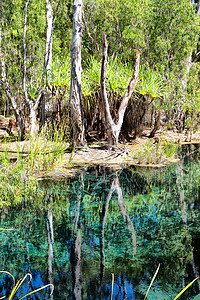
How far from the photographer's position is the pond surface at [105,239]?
3338mm

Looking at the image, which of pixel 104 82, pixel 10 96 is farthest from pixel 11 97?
pixel 104 82

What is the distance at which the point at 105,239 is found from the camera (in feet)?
14.6

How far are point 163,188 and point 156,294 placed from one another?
12.7ft

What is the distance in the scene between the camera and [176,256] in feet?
13.0

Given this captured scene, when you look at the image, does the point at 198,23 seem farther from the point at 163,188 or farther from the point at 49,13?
the point at 163,188

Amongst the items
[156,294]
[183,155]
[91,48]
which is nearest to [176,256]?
[156,294]

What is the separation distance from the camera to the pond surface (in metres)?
3.34

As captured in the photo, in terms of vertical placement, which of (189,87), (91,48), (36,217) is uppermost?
(91,48)

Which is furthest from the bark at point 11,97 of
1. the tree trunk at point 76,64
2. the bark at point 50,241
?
the bark at point 50,241

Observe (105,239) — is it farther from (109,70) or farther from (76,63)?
(109,70)

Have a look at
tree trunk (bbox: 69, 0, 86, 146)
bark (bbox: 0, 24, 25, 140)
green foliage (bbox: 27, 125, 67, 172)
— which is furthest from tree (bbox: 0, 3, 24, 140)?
green foliage (bbox: 27, 125, 67, 172)

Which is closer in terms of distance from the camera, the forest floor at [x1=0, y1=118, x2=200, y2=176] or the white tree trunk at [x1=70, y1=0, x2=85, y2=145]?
the forest floor at [x1=0, y1=118, x2=200, y2=176]

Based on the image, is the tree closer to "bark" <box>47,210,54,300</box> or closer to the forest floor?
the forest floor

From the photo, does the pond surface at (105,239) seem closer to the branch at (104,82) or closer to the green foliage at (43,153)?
the green foliage at (43,153)
